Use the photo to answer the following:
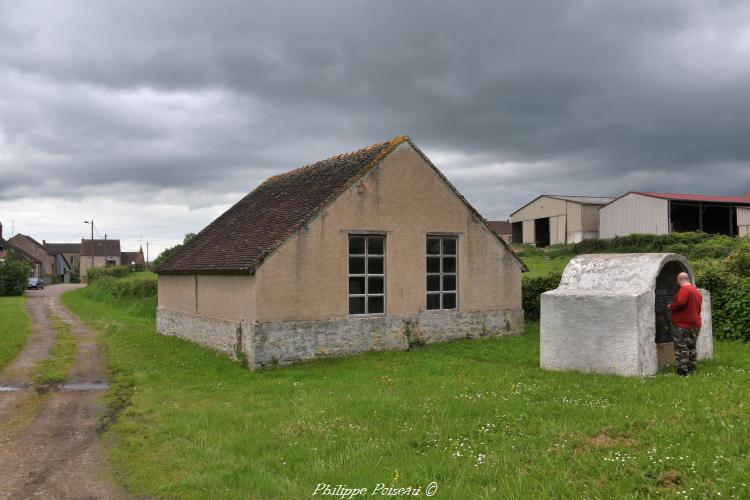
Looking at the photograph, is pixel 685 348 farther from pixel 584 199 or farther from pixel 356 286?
pixel 584 199

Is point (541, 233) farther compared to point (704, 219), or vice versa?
point (541, 233)

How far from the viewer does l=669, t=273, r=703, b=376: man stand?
10.8 m

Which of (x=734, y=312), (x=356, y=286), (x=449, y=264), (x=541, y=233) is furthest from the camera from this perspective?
(x=541, y=233)

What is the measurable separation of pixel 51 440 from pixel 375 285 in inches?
367

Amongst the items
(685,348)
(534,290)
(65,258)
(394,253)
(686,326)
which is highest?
(65,258)

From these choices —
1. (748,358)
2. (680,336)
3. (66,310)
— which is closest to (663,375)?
(680,336)

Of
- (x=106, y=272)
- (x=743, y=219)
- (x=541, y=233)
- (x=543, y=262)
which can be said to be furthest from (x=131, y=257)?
(x=743, y=219)

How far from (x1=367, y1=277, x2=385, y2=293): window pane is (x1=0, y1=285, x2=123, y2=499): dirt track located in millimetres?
7088

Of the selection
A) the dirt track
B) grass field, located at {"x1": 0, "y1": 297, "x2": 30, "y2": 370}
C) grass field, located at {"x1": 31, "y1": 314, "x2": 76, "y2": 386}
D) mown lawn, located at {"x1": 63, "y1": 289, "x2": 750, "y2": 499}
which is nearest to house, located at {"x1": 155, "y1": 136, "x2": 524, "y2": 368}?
mown lawn, located at {"x1": 63, "y1": 289, "x2": 750, "y2": 499}

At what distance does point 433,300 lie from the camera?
696 inches

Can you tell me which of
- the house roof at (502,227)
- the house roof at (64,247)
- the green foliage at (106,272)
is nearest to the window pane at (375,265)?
the green foliage at (106,272)

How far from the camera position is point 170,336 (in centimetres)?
2102

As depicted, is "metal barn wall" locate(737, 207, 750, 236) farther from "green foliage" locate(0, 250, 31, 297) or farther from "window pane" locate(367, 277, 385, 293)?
"green foliage" locate(0, 250, 31, 297)

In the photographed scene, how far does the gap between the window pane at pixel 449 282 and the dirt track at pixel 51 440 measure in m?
9.62
